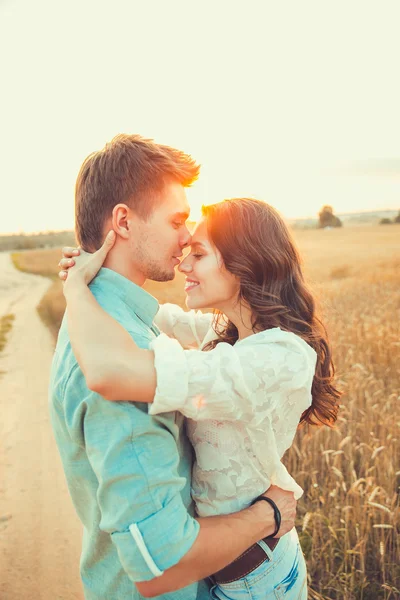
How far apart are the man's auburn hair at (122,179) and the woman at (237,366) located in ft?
0.50

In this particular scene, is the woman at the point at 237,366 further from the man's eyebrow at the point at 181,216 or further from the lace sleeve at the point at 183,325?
the lace sleeve at the point at 183,325

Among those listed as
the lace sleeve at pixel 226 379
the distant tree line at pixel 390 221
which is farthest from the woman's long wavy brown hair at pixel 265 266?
the distant tree line at pixel 390 221

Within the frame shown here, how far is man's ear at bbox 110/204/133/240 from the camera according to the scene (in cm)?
199

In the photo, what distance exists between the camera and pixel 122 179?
204cm

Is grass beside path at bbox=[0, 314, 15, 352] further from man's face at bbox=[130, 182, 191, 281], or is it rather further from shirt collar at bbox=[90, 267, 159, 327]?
shirt collar at bbox=[90, 267, 159, 327]

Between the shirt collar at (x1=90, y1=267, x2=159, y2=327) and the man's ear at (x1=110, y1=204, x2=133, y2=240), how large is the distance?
0.17 meters

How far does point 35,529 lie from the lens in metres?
4.15

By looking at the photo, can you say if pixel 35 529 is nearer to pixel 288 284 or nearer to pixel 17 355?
pixel 288 284

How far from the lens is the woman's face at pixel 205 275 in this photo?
2.25 m

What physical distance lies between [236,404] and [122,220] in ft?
2.70

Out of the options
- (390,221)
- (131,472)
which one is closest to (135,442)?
(131,472)

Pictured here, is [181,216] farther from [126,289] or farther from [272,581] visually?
[272,581]

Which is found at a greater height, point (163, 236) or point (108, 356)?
point (163, 236)

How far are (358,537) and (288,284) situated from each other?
5.67ft
